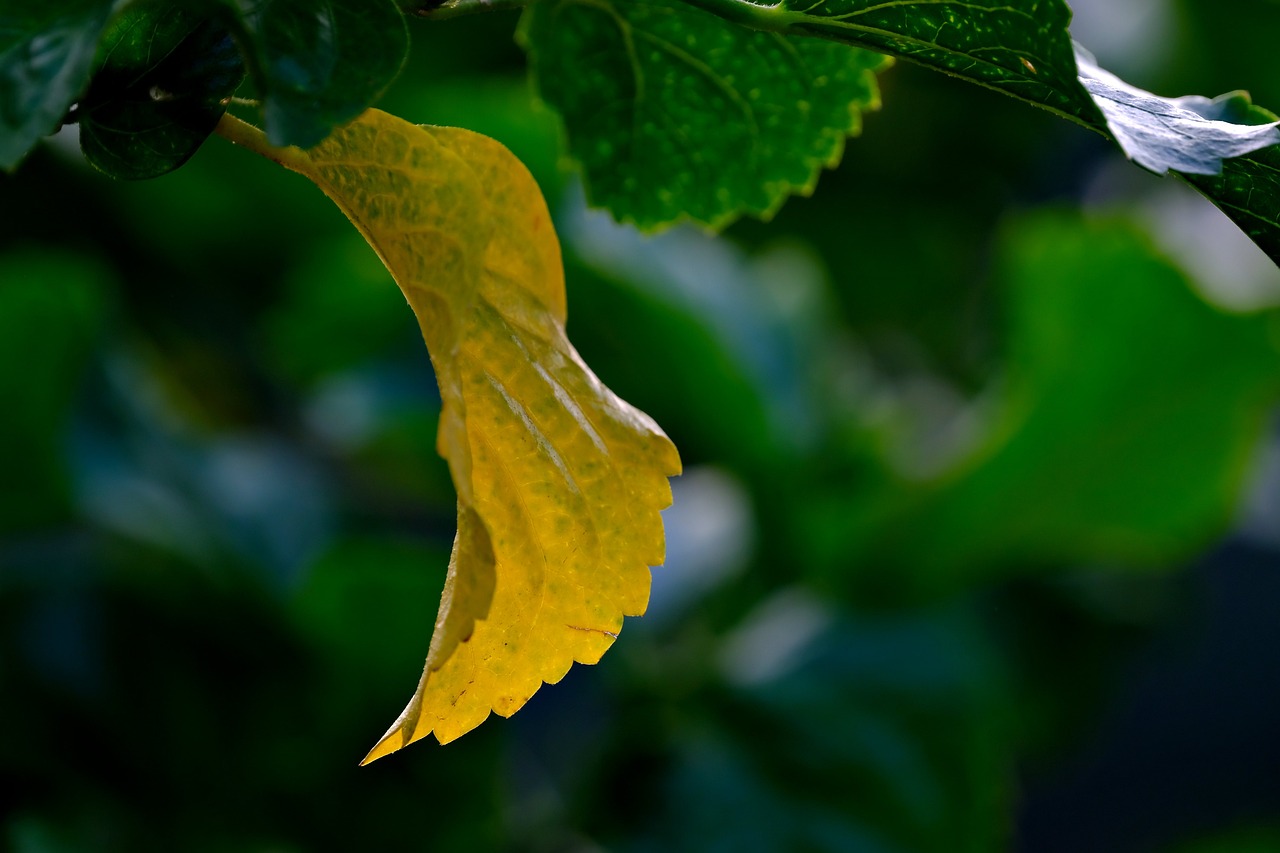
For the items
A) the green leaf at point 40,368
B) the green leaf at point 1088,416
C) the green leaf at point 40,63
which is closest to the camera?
the green leaf at point 40,63

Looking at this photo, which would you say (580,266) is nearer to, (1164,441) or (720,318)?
(720,318)

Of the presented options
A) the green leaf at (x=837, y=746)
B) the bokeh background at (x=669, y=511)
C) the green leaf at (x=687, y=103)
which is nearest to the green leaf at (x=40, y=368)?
the bokeh background at (x=669, y=511)

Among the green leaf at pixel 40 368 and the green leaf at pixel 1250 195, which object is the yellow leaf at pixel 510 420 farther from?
the green leaf at pixel 40 368

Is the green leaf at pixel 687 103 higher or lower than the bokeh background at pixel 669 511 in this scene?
higher

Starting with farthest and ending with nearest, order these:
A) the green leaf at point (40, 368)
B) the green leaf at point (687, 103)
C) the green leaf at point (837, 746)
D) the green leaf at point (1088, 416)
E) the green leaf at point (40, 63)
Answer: the green leaf at point (1088, 416), the green leaf at point (837, 746), the green leaf at point (40, 368), the green leaf at point (687, 103), the green leaf at point (40, 63)

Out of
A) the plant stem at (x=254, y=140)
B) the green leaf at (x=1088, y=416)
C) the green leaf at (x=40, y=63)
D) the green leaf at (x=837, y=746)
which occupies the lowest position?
the green leaf at (x=837, y=746)

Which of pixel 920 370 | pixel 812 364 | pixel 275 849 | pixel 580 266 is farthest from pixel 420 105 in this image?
pixel 920 370

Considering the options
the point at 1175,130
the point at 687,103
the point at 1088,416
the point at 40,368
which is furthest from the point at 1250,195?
the point at 1088,416
